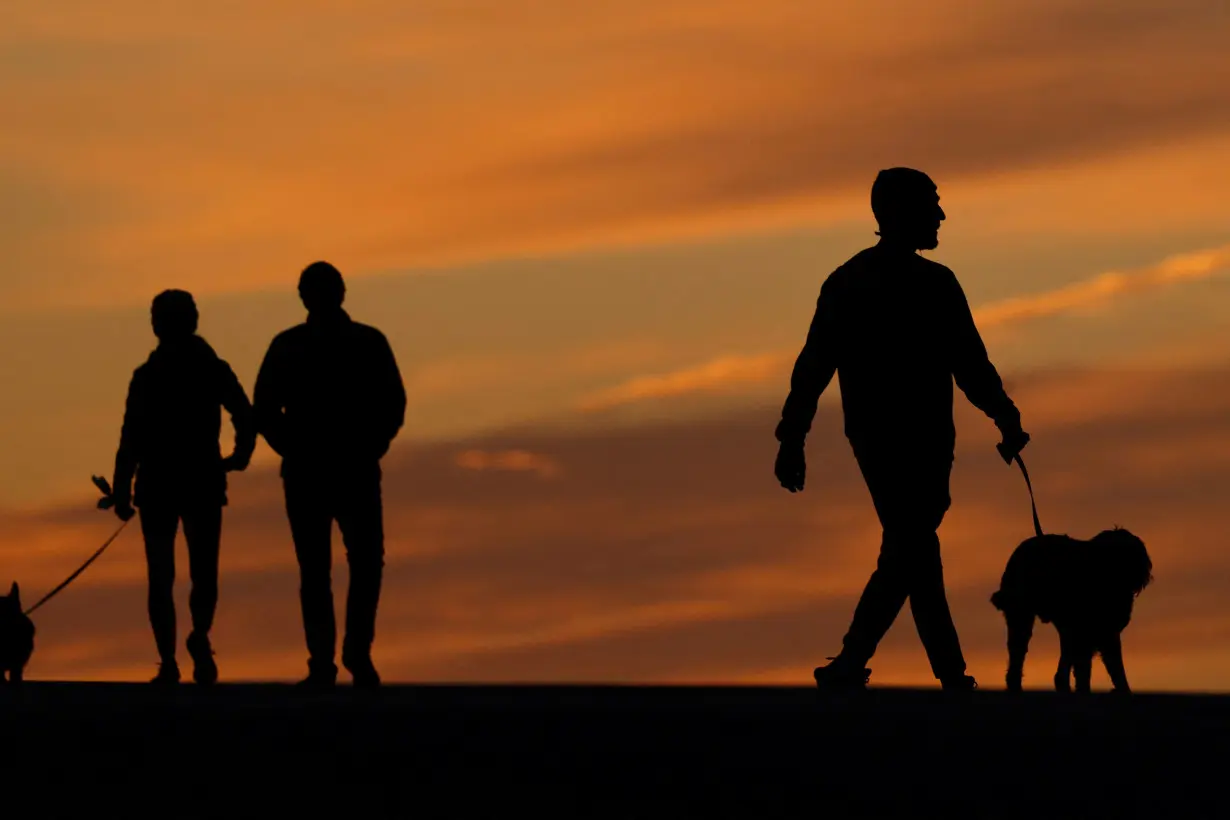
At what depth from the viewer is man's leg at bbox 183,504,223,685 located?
15.3 metres

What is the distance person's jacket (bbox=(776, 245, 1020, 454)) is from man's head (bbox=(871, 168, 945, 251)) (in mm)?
102

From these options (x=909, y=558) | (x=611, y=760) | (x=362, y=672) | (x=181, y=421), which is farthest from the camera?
(x=181, y=421)

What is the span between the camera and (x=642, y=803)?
8.53 meters

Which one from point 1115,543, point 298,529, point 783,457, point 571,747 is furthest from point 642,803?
point 1115,543

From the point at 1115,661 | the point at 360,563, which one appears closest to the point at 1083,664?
the point at 1115,661

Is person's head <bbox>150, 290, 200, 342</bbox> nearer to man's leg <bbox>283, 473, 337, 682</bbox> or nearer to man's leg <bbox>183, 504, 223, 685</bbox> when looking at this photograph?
man's leg <bbox>183, 504, 223, 685</bbox>

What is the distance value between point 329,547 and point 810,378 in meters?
3.05

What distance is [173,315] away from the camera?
606 inches

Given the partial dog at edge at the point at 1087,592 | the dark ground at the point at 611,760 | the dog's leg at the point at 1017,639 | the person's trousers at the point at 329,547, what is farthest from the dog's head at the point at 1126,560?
the dark ground at the point at 611,760

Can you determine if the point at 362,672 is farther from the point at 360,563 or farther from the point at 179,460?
the point at 179,460

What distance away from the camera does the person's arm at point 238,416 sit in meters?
15.4

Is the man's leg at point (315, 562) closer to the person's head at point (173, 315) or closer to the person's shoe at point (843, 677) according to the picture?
the person's head at point (173, 315)

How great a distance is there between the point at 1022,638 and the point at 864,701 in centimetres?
841

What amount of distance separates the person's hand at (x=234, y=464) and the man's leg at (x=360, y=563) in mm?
1508
